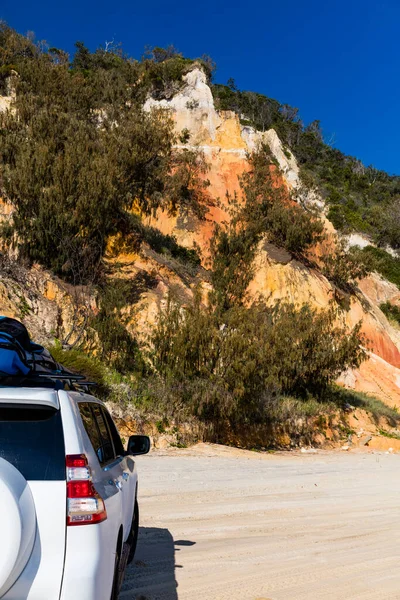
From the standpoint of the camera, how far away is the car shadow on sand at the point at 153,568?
181 inches

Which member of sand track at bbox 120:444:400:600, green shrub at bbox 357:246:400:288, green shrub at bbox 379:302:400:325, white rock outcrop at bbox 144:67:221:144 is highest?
white rock outcrop at bbox 144:67:221:144

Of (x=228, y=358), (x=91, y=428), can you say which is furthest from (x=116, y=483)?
(x=228, y=358)

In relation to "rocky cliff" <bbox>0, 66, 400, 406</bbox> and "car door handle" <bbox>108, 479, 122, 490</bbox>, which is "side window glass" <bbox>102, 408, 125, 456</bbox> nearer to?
"car door handle" <bbox>108, 479, 122, 490</bbox>

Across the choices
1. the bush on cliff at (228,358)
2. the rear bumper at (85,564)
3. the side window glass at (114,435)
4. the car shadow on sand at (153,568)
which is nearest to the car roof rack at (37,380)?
the rear bumper at (85,564)

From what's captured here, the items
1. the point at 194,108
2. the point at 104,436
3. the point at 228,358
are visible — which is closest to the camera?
the point at 104,436

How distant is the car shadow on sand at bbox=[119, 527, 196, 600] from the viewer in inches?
181

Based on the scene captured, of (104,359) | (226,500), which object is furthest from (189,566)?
(104,359)

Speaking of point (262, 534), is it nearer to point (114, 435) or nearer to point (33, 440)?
point (114, 435)

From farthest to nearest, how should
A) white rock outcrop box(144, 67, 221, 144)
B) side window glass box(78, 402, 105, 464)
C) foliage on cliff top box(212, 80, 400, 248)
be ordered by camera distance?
foliage on cliff top box(212, 80, 400, 248), white rock outcrop box(144, 67, 221, 144), side window glass box(78, 402, 105, 464)

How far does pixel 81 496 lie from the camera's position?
9.19 feet

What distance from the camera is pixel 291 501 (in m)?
9.55

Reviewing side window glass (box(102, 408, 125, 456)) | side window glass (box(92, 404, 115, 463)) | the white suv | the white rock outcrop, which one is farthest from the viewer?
the white rock outcrop

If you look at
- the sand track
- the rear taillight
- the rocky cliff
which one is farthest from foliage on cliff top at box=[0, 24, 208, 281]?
the rear taillight

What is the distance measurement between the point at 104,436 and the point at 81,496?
1.42 m
